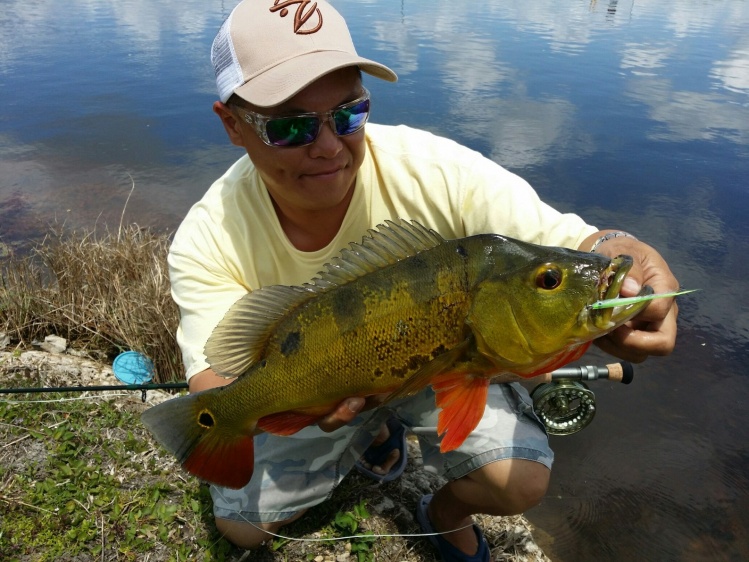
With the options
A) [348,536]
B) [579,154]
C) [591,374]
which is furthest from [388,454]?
[579,154]

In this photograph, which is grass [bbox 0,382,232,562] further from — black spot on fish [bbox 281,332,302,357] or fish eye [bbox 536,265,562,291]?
fish eye [bbox 536,265,562,291]

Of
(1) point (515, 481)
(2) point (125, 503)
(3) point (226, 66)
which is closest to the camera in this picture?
Result: (3) point (226, 66)

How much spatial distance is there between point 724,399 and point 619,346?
3.70 m

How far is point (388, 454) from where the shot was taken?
341cm

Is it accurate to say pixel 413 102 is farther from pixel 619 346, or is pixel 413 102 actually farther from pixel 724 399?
pixel 619 346

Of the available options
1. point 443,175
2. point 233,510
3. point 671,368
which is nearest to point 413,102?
point 671,368

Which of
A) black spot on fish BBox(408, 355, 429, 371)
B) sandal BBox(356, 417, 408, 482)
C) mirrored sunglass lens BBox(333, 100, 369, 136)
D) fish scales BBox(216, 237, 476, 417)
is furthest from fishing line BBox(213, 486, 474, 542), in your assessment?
mirrored sunglass lens BBox(333, 100, 369, 136)

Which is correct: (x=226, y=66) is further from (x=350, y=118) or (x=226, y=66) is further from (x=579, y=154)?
(x=579, y=154)

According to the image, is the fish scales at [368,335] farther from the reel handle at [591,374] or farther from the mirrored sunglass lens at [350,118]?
the reel handle at [591,374]

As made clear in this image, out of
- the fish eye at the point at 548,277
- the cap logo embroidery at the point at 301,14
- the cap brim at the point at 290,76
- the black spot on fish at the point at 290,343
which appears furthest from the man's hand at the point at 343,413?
the cap logo embroidery at the point at 301,14

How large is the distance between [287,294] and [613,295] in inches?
46.1

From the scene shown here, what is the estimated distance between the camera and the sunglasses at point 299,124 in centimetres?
231

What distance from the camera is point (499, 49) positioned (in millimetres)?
16328

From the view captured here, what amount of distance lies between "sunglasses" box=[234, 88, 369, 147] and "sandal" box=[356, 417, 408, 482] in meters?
1.77
